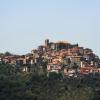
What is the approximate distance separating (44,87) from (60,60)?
1093 inches

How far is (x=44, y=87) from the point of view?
195ft

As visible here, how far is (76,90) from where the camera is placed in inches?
2217

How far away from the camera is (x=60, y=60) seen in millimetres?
87125

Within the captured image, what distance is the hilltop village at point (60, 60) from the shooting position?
7961cm

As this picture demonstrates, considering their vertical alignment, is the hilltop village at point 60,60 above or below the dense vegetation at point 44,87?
above

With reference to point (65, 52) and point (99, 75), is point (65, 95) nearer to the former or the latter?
point (99, 75)

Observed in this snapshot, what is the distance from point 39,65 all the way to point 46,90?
24.9m

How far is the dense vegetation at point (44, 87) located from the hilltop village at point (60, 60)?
6325mm

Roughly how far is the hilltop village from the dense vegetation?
20.8ft

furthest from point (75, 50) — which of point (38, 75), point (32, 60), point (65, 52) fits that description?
point (38, 75)

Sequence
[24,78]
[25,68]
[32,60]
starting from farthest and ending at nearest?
[32,60]
[25,68]
[24,78]

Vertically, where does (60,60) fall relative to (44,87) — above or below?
above

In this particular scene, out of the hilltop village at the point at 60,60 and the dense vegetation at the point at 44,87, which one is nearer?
the dense vegetation at the point at 44,87

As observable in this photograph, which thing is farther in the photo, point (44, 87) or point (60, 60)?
point (60, 60)
